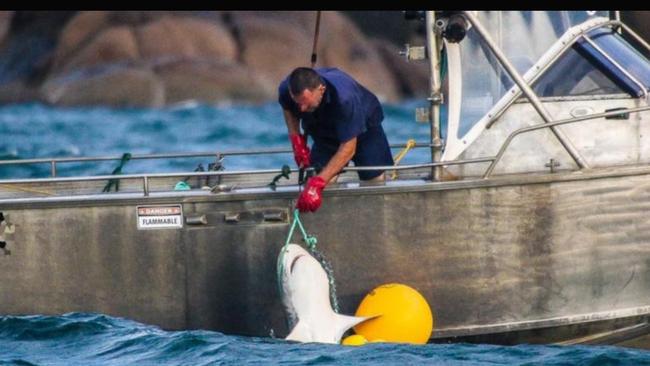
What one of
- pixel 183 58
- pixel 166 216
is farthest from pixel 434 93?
pixel 183 58

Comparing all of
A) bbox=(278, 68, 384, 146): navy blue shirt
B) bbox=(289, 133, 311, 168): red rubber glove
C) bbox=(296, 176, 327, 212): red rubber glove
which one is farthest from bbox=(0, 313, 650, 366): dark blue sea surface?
bbox=(278, 68, 384, 146): navy blue shirt

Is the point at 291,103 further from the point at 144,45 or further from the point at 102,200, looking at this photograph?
the point at 144,45

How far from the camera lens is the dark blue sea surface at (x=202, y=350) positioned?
11.8 meters

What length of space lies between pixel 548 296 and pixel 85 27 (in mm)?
33884

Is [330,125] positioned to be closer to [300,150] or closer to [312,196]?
[300,150]

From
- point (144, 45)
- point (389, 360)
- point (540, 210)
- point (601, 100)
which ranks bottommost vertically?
point (389, 360)

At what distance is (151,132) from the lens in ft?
113

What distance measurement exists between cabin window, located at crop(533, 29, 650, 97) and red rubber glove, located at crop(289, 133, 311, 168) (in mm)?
1782

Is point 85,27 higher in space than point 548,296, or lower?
higher

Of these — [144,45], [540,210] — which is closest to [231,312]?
[540,210]

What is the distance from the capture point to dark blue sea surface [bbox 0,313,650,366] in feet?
38.6

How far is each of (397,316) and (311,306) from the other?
620 millimetres

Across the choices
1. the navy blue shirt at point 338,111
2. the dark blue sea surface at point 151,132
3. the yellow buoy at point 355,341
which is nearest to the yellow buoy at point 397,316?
the yellow buoy at point 355,341

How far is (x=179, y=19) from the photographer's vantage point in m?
45.1
